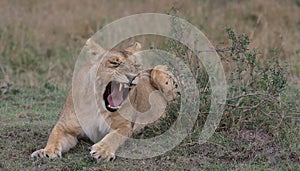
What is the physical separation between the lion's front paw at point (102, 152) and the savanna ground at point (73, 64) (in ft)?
0.20

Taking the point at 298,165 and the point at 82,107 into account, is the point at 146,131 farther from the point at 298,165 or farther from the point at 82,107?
the point at 298,165

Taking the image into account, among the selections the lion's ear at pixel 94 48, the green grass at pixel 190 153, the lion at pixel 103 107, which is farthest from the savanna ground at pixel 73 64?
the lion's ear at pixel 94 48

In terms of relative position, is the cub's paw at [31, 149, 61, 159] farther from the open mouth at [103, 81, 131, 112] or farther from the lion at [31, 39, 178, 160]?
the open mouth at [103, 81, 131, 112]

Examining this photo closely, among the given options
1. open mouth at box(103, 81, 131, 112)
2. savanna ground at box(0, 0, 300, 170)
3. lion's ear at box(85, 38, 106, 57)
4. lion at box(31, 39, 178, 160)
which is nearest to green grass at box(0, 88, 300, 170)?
savanna ground at box(0, 0, 300, 170)

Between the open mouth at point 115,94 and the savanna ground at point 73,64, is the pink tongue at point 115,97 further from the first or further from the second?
the savanna ground at point 73,64

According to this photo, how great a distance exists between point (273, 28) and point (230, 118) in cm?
485

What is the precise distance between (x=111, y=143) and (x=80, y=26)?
17.2 feet

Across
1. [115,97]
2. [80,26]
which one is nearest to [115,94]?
[115,97]

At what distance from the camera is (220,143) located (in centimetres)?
491

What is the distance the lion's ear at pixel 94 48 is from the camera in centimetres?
490

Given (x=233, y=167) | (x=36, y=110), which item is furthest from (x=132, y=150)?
(x=36, y=110)

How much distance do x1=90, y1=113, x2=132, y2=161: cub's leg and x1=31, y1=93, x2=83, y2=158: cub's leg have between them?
0.29 meters

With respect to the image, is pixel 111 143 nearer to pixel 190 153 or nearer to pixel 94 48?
pixel 190 153

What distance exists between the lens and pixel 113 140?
185 inches
